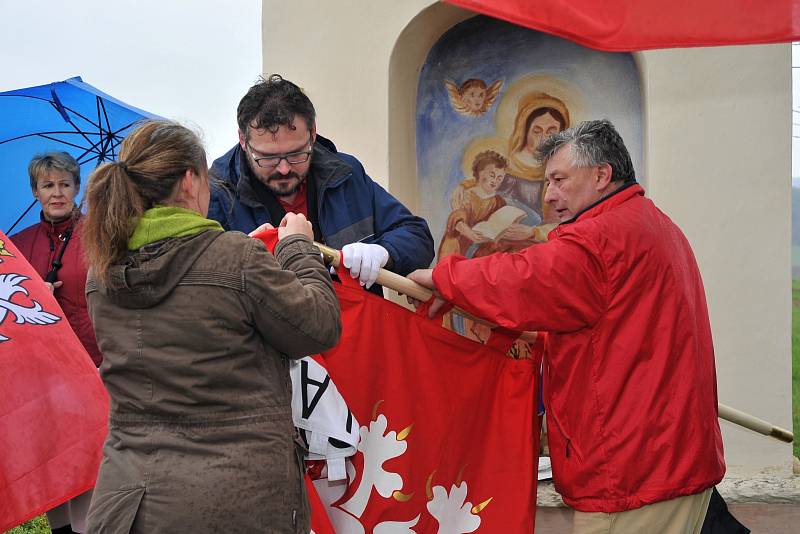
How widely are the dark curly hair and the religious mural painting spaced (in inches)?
108

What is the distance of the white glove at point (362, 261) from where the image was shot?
3008 millimetres

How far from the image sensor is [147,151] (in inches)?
87.2

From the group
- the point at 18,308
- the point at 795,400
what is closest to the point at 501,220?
the point at 18,308

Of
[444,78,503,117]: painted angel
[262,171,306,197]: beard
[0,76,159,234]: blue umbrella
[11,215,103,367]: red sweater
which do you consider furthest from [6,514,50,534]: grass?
[262,171,306,197]: beard

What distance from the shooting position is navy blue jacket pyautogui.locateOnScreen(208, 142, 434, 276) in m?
3.26

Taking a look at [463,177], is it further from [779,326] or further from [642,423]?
[642,423]

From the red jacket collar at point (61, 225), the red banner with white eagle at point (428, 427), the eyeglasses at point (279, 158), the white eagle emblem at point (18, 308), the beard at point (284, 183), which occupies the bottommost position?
the red banner with white eagle at point (428, 427)

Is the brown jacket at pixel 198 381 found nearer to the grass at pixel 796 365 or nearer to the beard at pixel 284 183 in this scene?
the beard at pixel 284 183

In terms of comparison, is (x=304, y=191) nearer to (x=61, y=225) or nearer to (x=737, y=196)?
(x=61, y=225)

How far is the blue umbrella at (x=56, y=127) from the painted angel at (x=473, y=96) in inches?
79.5

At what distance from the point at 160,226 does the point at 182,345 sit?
0.29 metres

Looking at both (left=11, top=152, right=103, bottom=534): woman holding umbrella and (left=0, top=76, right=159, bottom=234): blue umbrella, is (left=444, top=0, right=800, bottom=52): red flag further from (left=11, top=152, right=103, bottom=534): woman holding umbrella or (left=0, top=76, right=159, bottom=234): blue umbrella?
(left=0, top=76, right=159, bottom=234): blue umbrella

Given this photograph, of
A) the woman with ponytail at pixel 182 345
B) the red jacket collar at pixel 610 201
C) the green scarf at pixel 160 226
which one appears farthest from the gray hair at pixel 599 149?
the green scarf at pixel 160 226

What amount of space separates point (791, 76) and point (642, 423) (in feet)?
9.47
